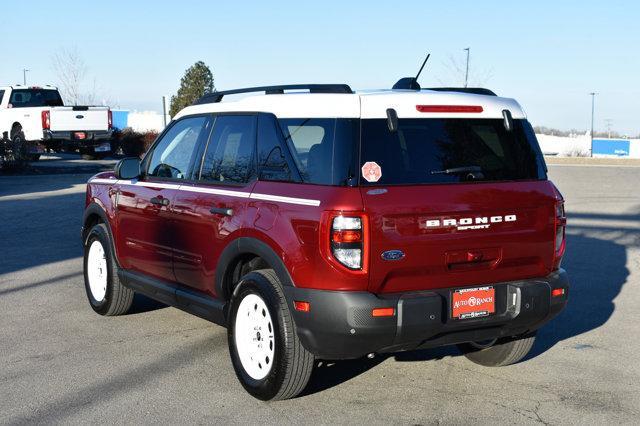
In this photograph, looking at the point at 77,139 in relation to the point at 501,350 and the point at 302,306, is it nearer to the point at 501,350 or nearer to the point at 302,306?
the point at 501,350

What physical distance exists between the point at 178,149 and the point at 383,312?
104 inches

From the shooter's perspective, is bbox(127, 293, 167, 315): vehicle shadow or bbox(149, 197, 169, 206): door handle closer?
bbox(149, 197, 169, 206): door handle

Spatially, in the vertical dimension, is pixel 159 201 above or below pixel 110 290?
above

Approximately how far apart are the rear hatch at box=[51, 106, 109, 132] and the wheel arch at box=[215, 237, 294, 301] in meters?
23.0

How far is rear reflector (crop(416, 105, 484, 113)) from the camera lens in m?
5.32

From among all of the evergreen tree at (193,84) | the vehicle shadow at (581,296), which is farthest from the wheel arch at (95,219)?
the evergreen tree at (193,84)

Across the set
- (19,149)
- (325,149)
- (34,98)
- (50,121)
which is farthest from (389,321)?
(34,98)

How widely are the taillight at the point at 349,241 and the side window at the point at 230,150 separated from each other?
1.09 m

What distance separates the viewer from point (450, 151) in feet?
17.5

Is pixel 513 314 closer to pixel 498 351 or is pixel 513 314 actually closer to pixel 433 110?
pixel 498 351

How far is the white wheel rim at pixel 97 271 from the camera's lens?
7.91m

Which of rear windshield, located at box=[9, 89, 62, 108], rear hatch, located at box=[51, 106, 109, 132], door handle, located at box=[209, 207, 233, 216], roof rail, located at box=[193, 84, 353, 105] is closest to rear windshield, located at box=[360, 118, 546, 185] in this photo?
roof rail, located at box=[193, 84, 353, 105]

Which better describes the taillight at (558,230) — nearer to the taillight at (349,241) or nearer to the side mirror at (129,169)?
the taillight at (349,241)

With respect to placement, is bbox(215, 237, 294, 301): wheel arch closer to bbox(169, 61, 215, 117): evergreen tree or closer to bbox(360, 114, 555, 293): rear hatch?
bbox(360, 114, 555, 293): rear hatch
